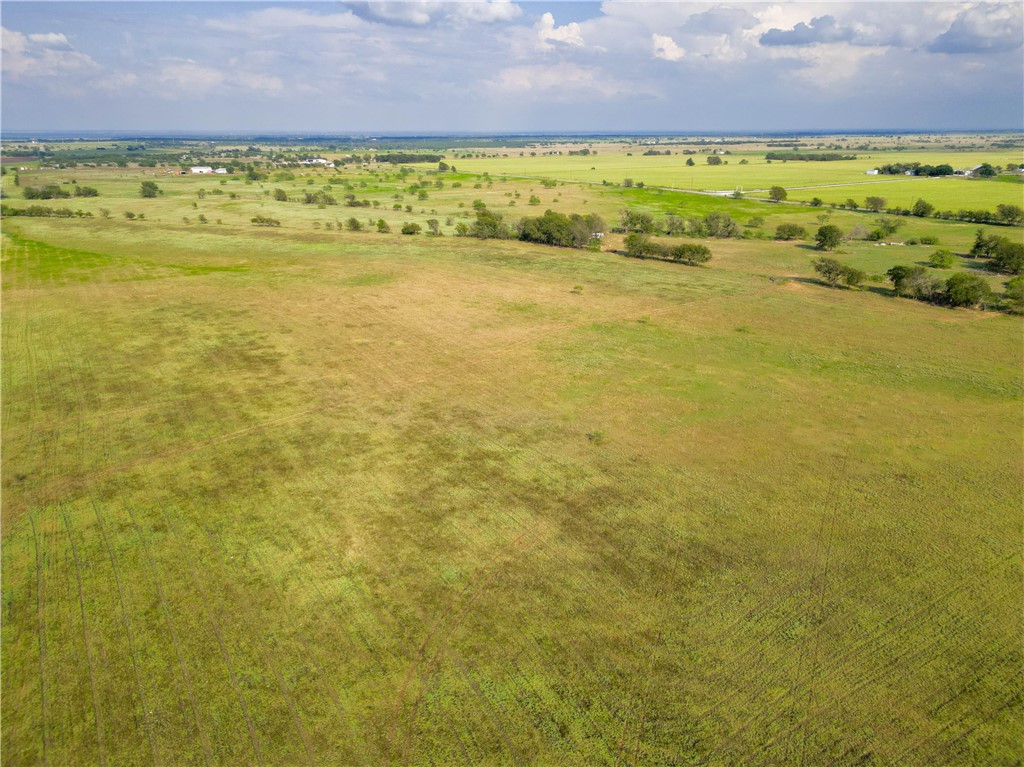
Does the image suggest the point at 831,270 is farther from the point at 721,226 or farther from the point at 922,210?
the point at 922,210

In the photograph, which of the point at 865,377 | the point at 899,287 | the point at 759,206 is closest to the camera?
the point at 865,377

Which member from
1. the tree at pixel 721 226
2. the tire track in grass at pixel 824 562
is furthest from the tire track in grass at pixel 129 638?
the tree at pixel 721 226

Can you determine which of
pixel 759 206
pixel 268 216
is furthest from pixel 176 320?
pixel 759 206

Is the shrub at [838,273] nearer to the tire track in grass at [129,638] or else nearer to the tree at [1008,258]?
the tree at [1008,258]

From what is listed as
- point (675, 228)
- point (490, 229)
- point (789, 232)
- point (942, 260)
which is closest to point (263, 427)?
point (490, 229)

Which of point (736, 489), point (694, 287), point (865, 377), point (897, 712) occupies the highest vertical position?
point (694, 287)

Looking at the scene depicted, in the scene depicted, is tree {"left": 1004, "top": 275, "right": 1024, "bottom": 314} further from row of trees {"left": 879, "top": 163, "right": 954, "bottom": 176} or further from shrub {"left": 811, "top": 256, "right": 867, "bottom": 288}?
row of trees {"left": 879, "top": 163, "right": 954, "bottom": 176}

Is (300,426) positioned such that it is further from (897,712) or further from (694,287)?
(694,287)

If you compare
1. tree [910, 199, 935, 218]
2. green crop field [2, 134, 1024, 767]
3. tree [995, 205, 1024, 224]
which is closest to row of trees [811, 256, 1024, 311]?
green crop field [2, 134, 1024, 767]
